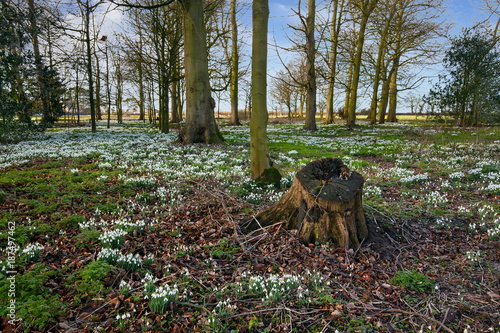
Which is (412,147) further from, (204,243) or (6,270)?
(6,270)

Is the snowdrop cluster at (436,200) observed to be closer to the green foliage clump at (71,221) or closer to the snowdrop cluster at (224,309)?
the snowdrop cluster at (224,309)

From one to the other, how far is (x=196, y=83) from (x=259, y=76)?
7.68m

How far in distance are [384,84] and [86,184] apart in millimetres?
33177

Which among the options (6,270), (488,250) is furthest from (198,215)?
(488,250)

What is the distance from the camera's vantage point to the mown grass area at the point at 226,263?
2.65 m

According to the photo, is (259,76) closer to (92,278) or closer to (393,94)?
(92,278)

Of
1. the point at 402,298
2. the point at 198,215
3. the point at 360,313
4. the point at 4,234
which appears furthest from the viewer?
the point at 198,215

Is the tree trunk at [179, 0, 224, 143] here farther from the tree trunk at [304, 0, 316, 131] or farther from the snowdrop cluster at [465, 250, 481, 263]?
the snowdrop cluster at [465, 250, 481, 263]

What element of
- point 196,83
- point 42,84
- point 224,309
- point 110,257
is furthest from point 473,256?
point 42,84

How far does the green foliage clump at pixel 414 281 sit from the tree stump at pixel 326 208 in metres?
0.74

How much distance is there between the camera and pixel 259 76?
6.28 m

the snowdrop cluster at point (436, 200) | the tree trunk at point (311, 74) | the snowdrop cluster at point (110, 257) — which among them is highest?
the tree trunk at point (311, 74)

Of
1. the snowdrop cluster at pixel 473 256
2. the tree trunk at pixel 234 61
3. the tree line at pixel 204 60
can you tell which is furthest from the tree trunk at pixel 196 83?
the tree trunk at pixel 234 61

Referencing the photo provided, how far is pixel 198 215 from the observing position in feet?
17.3
